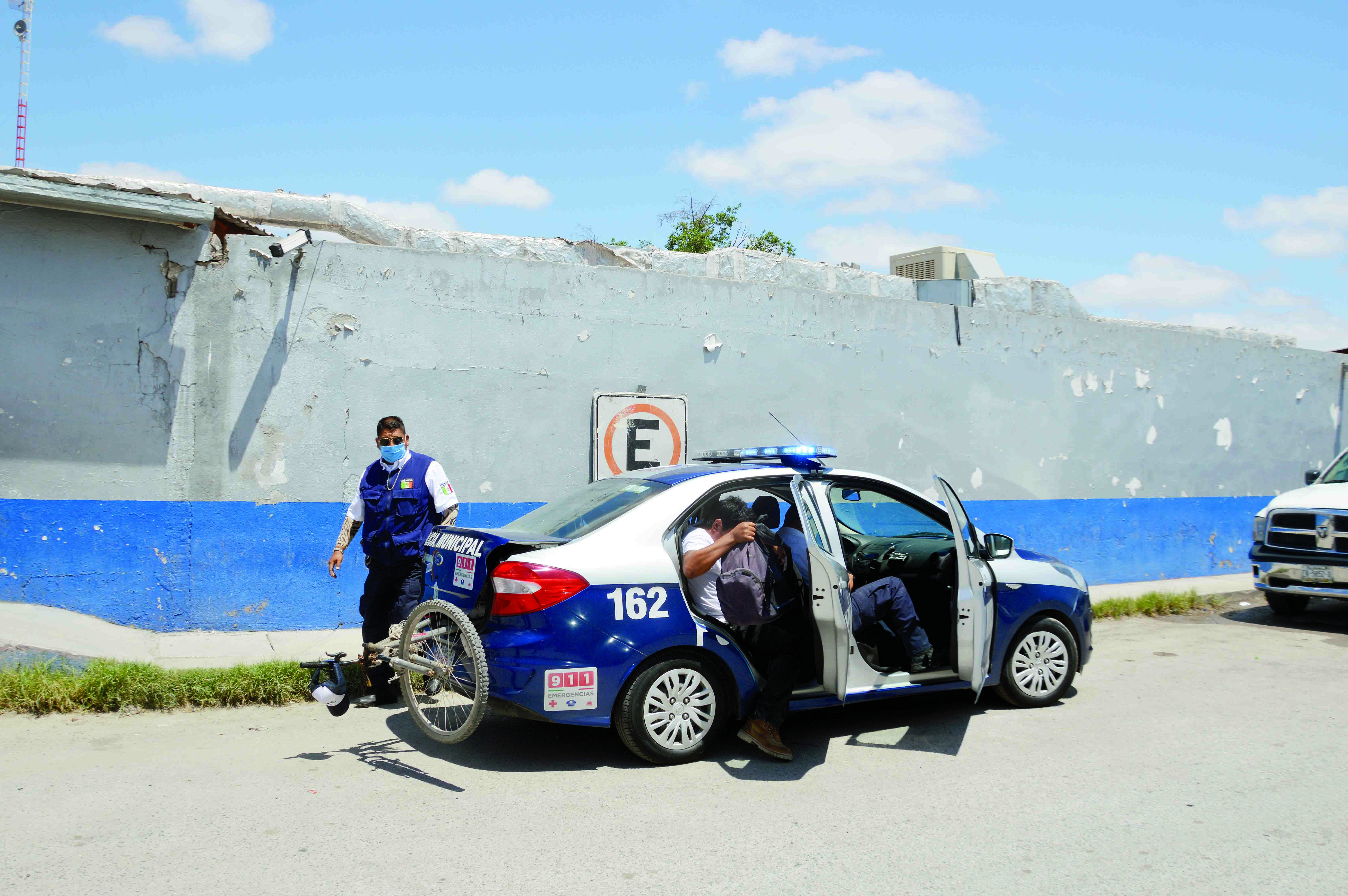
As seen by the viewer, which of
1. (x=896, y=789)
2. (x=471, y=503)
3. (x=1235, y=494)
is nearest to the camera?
(x=896, y=789)

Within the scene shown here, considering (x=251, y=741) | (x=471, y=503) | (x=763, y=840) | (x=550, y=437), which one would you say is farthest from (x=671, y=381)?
(x=763, y=840)

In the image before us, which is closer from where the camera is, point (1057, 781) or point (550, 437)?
point (1057, 781)

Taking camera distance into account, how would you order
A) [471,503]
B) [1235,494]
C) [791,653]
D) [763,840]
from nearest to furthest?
[763,840]
[791,653]
[471,503]
[1235,494]

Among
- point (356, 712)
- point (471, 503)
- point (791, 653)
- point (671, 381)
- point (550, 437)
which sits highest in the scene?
point (671, 381)

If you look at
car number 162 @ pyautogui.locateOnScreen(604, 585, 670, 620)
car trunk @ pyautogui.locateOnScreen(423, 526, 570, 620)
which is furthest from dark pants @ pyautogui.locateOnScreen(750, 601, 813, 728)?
car trunk @ pyautogui.locateOnScreen(423, 526, 570, 620)

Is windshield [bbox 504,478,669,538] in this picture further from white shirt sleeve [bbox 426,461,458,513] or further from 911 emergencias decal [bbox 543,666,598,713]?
911 emergencias decal [bbox 543,666,598,713]

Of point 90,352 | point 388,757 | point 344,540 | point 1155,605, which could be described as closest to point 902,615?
point 388,757

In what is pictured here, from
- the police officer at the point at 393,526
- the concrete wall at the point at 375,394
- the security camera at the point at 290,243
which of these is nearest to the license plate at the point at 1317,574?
the concrete wall at the point at 375,394

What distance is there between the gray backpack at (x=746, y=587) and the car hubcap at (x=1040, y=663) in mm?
2068

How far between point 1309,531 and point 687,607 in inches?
312

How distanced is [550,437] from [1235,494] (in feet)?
37.1

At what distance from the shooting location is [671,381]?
33.6ft

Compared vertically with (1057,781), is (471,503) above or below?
above

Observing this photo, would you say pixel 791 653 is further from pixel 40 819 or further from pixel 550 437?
pixel 550 437
